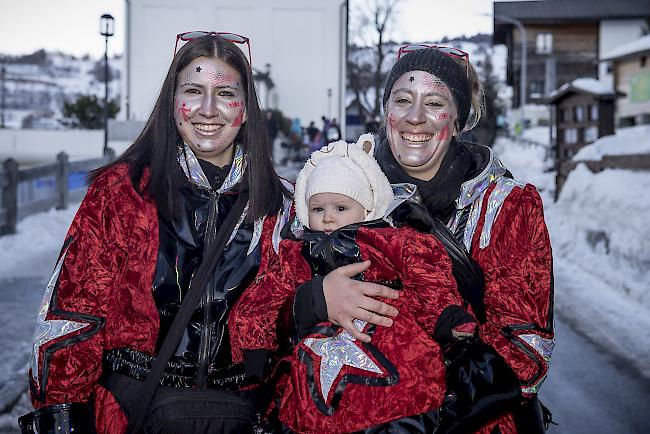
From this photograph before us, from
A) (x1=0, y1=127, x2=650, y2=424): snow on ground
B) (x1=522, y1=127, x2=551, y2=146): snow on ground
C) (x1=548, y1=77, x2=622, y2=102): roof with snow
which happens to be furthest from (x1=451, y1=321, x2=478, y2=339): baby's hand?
(x1=522, y1=127, x2=551, y2=146): snow on ground

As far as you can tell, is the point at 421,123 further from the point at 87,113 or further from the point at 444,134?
the point at 87,113

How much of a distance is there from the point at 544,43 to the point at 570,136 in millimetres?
39457

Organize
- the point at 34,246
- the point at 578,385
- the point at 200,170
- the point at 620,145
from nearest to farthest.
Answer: the point at 200,170 < the point at 578,385 < the point at 34,246 < the point at 620,145

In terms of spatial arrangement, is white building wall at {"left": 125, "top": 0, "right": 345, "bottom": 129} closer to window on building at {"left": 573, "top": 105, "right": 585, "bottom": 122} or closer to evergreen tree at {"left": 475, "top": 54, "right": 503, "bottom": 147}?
evergreen tree at {"left": 475, "top": 54, "right": 503, "bottom": 147}

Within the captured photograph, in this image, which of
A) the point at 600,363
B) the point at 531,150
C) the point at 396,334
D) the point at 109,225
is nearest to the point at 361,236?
the point at 396,334

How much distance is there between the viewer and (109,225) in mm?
2291

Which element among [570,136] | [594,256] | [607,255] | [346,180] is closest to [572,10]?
[570,136]

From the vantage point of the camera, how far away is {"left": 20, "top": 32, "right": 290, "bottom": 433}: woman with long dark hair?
2215 millimetres

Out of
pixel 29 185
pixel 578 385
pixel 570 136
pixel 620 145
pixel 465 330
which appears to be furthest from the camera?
pixel 570 136

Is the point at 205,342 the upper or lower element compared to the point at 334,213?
lower

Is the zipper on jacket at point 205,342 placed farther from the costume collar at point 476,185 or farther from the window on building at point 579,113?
the window on building at point 579,113

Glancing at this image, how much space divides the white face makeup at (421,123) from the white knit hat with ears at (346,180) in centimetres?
15

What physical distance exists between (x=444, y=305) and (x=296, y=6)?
4132 cm

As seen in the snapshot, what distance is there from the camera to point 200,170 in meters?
2.49
